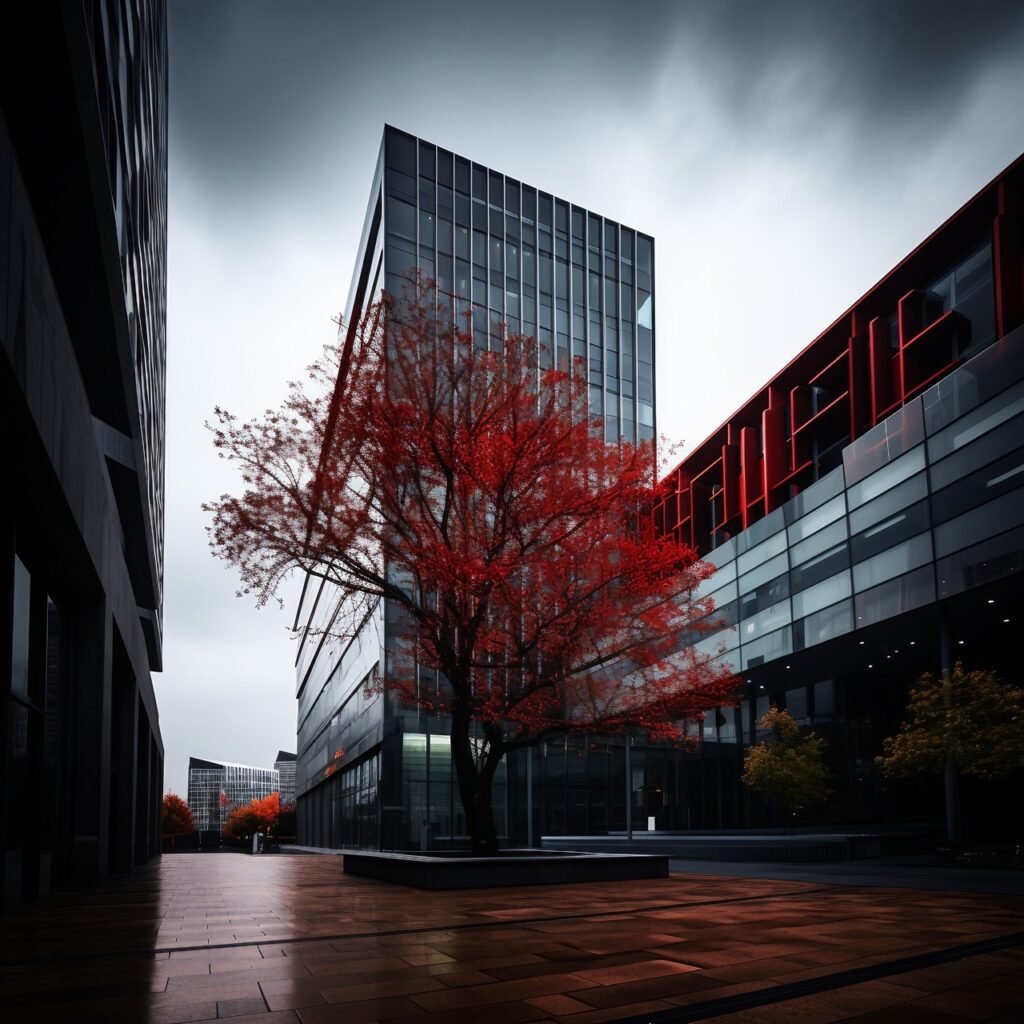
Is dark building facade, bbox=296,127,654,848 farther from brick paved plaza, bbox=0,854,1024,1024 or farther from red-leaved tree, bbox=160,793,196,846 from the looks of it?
red-leaved tree, bbox=160,793,196,846

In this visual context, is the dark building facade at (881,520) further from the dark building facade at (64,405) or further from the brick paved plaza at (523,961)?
the dark building facade at (64,405)

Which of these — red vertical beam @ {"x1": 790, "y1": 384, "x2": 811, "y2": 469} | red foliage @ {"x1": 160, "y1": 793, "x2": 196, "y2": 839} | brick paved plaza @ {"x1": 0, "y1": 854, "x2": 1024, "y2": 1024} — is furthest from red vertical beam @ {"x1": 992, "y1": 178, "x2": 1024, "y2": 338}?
red foliage @ {"x1": 160, "y1": 793, "x2": 196, "y2": 839}

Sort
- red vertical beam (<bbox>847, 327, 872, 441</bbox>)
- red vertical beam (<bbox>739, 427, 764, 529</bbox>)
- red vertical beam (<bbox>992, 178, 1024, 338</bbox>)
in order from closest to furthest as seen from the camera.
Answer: red vertical beam (<bbox>992, 178, 1024, 338</bbox>), red vertical beam (<bbox>847, 327, 872, 441</bbox>), red vertical beam (<bbox>739, 427, 764, 529</bbox>)

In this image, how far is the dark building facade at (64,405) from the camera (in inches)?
404

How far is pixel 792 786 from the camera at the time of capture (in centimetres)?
3344

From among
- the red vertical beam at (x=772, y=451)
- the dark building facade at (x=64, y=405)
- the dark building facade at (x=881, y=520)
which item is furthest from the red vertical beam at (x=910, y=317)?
the dark building facade at (x=64, y=405)

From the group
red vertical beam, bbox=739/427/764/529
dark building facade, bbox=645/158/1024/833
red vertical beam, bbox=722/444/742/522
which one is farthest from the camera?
red vertical beam, bbox=722/444/742/522

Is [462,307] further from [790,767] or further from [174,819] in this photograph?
[174,819]

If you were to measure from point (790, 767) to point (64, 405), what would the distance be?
29.1m

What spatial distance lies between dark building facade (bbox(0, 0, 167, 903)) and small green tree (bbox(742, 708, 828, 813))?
2209 cm

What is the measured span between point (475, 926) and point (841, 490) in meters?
25.5

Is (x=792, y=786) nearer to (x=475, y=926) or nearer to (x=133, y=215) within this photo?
(x=475, y=926)

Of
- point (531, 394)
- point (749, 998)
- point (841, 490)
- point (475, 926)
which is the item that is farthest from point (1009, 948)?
point (841, 490)

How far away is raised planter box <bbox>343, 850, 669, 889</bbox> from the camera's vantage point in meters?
16.9
